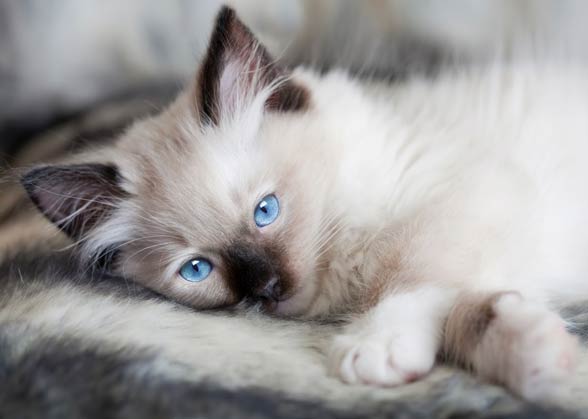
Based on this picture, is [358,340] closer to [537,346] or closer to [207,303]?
[537,346]

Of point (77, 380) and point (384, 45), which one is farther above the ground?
point (384, 45)

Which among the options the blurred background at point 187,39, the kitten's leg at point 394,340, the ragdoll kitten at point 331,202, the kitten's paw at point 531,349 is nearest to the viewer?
the kitten's paw at point 531,349

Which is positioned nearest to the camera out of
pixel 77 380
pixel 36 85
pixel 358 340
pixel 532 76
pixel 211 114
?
pixel 77 380

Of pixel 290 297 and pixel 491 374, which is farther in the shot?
pixel 290 297

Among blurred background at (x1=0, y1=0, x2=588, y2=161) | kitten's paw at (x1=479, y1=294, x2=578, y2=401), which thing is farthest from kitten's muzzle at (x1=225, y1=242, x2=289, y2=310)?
blurred background at (x1=0, y1=0, x2=588, y2=161)

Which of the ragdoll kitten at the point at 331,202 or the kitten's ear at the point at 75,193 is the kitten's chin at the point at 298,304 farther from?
the kitten's ear at the point at 75,193

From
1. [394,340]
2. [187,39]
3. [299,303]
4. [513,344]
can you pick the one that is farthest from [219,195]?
[187,39]

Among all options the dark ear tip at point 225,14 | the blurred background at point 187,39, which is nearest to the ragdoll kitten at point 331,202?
the dark ear tip at point 225,14

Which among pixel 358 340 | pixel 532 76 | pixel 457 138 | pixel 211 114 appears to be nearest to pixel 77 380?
pixel 358 340
